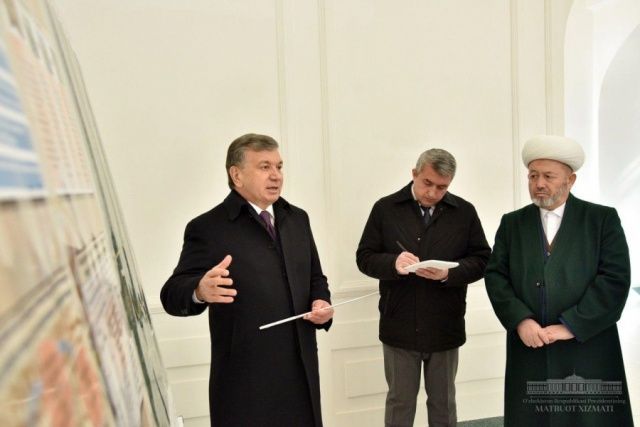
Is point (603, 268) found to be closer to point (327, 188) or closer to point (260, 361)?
point (260, 361)

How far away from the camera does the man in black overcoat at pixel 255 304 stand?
1638 millimetres

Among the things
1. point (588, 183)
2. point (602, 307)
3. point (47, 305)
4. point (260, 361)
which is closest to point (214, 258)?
point (260, 361)

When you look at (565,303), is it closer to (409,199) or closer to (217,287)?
(409,199)

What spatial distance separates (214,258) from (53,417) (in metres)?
1.59

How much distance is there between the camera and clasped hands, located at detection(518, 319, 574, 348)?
1819 mm

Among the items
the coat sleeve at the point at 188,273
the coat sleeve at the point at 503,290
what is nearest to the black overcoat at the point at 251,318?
the coat sleeve at the point at 188,273

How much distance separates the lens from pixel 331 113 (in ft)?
9.20

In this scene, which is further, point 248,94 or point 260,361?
point 248,94

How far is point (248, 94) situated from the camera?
2664mm

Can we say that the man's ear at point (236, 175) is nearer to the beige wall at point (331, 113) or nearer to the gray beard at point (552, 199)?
the beige wall at point (331, 113)

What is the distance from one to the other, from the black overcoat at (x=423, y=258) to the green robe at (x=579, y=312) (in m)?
0.33

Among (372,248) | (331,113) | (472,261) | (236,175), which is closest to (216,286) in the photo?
(236,175)

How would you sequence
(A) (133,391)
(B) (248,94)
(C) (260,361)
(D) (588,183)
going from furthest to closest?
(D) (588,183), (B) (248,94), (C) (260,361), (A) (133,391)

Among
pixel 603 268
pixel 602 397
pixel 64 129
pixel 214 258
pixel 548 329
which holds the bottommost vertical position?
pixel 602 397
